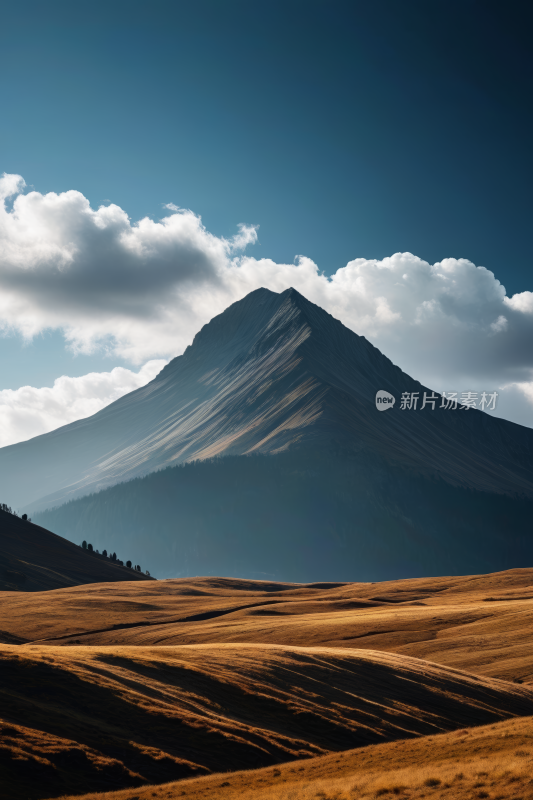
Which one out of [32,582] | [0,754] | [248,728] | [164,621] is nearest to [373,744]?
[248,728]

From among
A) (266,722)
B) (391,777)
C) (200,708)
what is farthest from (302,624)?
(391,777)

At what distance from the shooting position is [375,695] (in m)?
53.6

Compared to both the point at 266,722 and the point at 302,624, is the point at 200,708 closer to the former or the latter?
the point at 266,722

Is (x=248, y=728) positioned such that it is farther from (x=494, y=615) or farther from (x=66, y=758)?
(x=494, y=615)

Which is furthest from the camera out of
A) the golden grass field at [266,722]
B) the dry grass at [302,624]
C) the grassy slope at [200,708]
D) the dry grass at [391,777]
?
the dry grass at [302,624]

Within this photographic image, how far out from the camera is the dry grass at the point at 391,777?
29.8 metres

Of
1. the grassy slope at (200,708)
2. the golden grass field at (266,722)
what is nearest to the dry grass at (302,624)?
the golden grass field at (266,722)

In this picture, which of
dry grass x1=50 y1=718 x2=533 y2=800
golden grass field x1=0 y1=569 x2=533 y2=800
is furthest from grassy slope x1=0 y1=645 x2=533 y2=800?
dry grass x1=50 y1=718 x2=533 y2=800

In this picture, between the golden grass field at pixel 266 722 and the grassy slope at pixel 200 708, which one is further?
the grassy slope at pixel 200 708

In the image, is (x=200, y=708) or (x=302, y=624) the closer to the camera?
(x=200, y=708)

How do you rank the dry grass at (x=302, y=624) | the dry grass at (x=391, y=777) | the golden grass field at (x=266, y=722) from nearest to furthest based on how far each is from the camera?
the dry grass at (x=391, y=777)
the golden grass field at (x=266, y=722)
the dry grass at (x=302, y=624)

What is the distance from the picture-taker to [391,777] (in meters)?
33.2

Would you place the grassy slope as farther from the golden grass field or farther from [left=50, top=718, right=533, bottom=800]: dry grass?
[left=50, top=718, right=533, bottom=800]: dry grass

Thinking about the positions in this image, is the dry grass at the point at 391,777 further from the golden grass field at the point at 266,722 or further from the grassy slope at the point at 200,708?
the grassy slope at the point at 200,708
